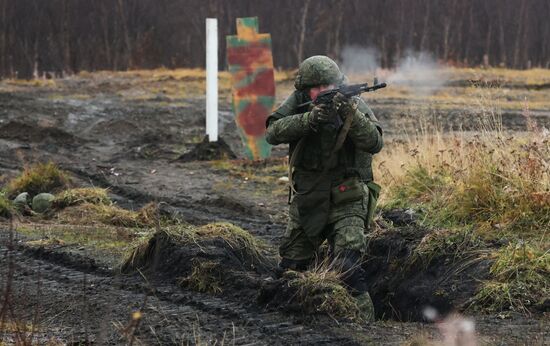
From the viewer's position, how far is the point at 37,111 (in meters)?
22.3

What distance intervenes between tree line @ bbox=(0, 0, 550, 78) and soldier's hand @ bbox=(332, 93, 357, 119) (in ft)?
78.3

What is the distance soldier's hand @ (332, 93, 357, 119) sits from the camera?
645 cm

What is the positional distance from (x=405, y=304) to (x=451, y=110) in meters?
15.5

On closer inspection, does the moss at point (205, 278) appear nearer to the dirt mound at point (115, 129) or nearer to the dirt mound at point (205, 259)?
the dirt mound at point (205, 259)

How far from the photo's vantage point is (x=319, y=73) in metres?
6.78

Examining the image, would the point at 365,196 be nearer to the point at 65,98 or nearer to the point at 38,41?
the point at 65,98

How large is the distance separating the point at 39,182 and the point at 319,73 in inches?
254

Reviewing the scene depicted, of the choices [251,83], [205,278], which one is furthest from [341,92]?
[251,83]

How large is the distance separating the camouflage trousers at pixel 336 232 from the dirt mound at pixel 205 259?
0.33 m

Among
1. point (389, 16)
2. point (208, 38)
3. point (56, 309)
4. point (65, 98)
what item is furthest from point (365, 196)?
point (389, 16)

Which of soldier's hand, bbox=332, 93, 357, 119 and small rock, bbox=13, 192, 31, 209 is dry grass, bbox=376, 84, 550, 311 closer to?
soldier's hand, bbox=332, 93, 357, 119

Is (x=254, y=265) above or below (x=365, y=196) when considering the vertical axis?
below

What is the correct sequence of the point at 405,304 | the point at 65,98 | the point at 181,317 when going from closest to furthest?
the point at 181,317 < the point at 405,304 < the point at 65,98

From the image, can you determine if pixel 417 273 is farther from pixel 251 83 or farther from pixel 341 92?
pixel 251 83
